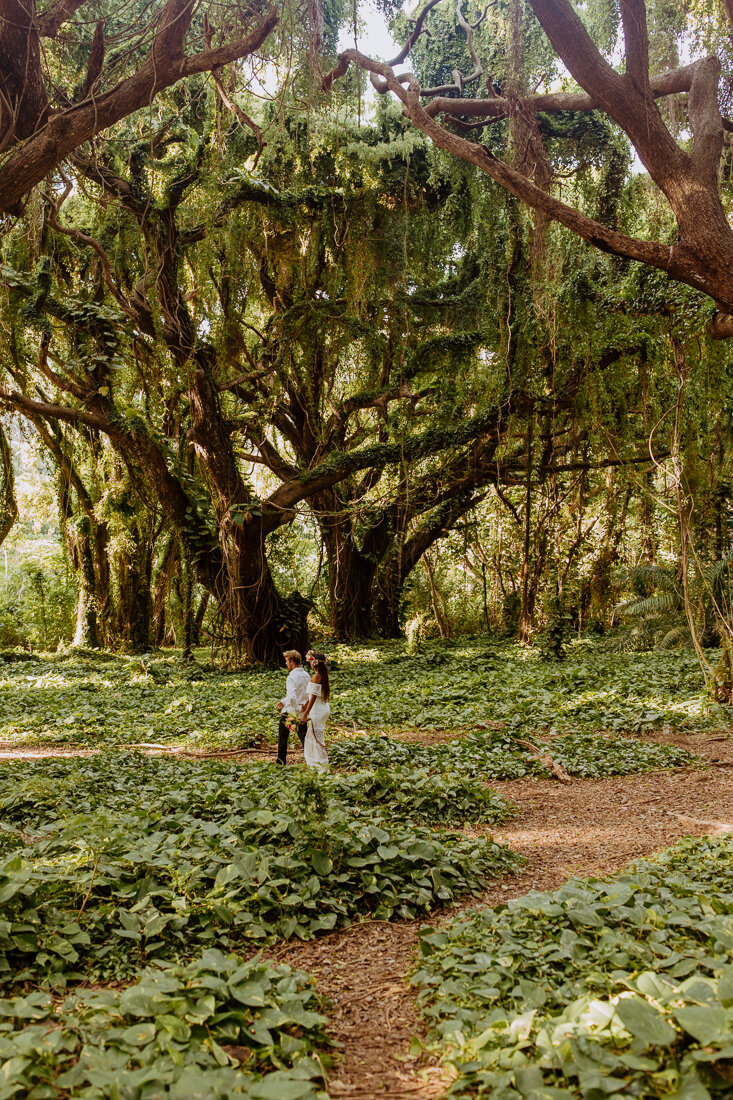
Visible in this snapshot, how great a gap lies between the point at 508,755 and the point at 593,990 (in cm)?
477

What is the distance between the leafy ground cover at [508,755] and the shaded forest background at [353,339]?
1890mm

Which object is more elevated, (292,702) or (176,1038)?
(292,702)

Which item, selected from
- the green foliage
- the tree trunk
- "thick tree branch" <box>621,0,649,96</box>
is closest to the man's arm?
the green foliage

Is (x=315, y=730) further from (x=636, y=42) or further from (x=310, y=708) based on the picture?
(x=636, y=42)

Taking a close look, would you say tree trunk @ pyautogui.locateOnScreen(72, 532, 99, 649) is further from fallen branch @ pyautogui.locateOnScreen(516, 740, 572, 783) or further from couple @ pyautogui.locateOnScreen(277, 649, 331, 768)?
fallen branch @ pyautogui.locateOnScreen(516, 740, 572, 783)

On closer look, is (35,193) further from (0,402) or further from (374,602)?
(374,602)

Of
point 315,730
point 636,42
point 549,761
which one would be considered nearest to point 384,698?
point 549,761

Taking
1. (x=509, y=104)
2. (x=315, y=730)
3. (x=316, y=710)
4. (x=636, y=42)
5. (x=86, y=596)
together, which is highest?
(x=509, y=104)

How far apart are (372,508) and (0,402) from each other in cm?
770

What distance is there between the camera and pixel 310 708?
21.3 feet

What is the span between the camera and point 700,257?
606 cm

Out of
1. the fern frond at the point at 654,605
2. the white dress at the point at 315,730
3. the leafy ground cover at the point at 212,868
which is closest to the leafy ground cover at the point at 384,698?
the fern frond at the point at 654,605

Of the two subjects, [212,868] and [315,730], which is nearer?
[212,868]

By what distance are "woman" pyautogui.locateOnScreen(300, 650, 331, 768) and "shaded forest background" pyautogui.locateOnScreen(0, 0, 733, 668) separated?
448 centimetres
